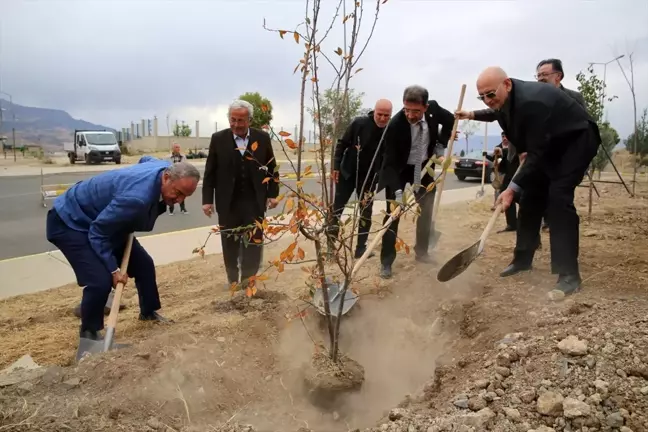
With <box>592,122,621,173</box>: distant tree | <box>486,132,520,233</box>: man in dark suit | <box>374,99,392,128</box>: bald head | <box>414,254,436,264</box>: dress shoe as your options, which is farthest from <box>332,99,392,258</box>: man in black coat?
<box>592,122,621,173</box>: distant tree

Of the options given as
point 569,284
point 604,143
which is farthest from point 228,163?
point 604,143

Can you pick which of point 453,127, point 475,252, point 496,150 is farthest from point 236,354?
point 496,150

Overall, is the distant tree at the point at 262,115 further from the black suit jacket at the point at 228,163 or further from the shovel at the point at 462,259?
the shovel at the point at 462,259

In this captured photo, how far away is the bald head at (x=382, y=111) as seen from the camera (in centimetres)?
478

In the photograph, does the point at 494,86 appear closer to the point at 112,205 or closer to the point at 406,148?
A: the point at 406,148

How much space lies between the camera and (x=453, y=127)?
4727 millimetres

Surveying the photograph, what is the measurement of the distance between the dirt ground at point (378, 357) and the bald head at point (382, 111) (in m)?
1.35

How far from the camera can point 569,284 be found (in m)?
3.58

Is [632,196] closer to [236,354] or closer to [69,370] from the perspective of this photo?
[236,354]

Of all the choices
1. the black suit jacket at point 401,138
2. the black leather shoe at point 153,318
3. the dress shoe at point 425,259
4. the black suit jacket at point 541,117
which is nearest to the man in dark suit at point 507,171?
the black suit jacket at point 401,138

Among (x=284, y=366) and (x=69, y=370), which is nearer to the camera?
(x=69, y=370)

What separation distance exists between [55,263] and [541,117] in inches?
199

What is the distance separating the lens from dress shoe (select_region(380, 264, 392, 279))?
456cm

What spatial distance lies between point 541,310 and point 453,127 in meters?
2.00
